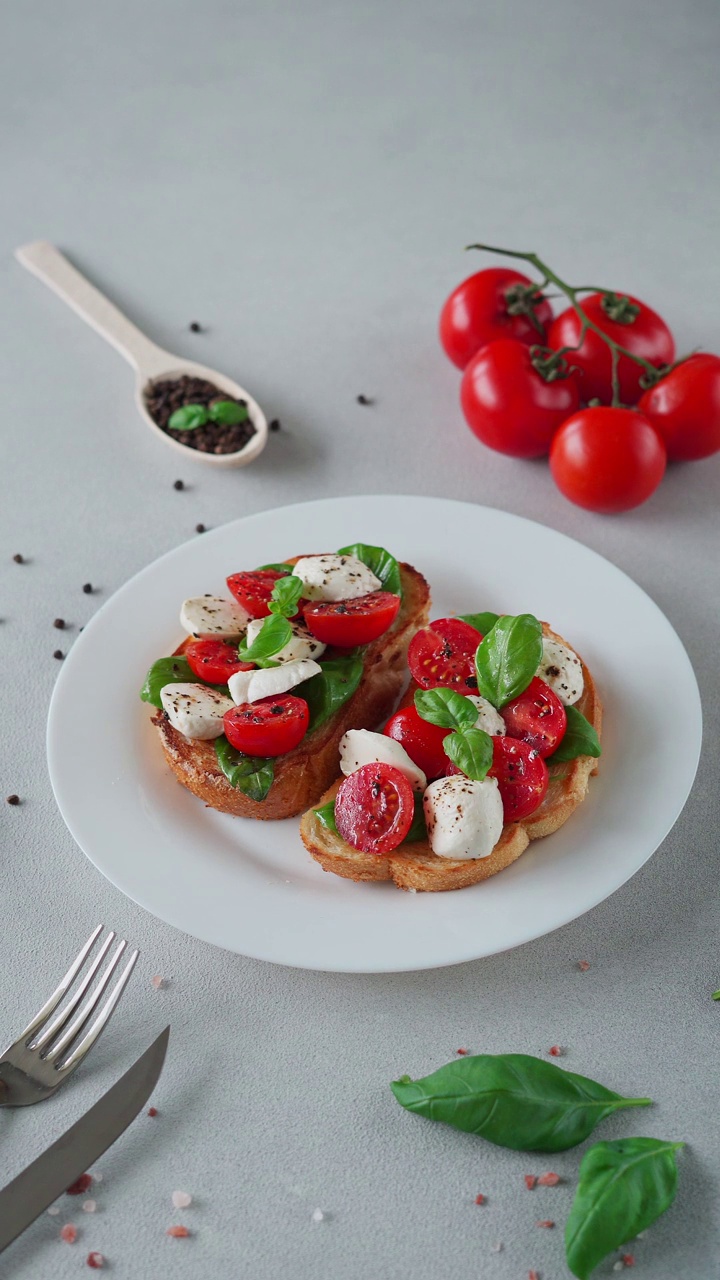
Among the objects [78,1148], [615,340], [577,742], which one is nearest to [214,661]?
[577,742]

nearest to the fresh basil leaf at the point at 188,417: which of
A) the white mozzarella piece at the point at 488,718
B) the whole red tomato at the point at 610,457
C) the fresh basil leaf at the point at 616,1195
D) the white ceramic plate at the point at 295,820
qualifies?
the white ceramic plate at the point at 295,820

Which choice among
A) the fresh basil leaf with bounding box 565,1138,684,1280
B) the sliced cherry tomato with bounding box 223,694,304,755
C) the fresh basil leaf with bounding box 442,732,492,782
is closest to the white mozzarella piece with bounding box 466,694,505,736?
the fresh basil leaf with bounding box 442,732,492,782

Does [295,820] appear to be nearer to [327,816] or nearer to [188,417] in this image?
[327,816]

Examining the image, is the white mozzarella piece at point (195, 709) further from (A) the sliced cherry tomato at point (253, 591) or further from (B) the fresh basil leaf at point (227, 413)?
(B) the fresh basil leaf at point (227, 413)

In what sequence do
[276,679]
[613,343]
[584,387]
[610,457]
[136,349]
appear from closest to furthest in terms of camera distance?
[276,679] < [610,457] < [613,343] < [584,387] < [136,349]

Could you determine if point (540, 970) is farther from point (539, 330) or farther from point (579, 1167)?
point (539, 330)
